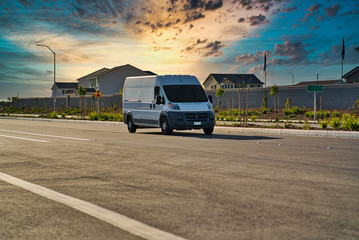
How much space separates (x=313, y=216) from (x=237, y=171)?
126 inches

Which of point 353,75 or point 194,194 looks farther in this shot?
point 353,75

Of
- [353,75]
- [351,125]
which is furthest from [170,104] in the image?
[353,75]

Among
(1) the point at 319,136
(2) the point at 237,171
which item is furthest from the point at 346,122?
(2) the point at 237,171

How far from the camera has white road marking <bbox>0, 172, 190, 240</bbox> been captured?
4.12 m

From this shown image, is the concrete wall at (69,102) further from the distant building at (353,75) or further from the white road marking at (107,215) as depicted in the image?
the white road marking at (107,215)

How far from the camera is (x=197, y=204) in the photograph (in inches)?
209

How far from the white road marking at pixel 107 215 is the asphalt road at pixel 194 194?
87 mm

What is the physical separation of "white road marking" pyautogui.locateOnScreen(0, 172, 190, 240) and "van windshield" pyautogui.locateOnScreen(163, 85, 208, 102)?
11890mm

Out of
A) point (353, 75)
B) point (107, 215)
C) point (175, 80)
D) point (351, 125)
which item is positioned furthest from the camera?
point (353, 75)

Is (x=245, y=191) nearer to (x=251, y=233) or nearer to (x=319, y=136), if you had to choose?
(x=251, y=233)

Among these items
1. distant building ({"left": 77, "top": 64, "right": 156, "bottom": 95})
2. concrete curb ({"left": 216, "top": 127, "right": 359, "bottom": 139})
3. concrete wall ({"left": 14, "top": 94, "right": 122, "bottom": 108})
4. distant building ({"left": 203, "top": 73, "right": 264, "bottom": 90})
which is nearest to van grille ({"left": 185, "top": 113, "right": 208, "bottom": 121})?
concrete curb ({"left": 216, "top": 127, "right": 359, "bottom": 139})

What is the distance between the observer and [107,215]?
484 cm

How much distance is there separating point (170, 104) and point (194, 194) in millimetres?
12251

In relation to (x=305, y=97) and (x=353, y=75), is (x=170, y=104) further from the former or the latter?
(x=353, y=75)
